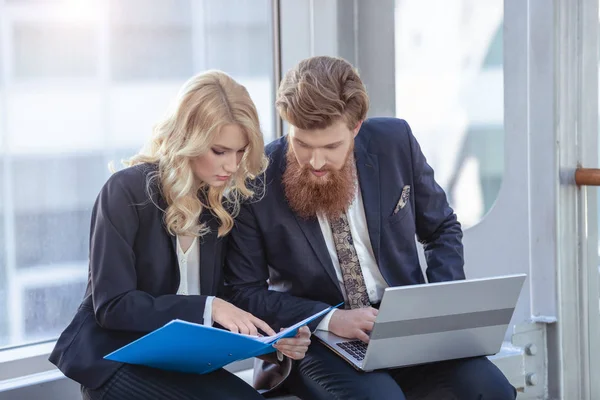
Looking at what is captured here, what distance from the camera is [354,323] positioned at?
2.47 meters

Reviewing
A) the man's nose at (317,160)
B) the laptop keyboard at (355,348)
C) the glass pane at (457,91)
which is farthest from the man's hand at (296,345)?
the glass pane at (457,91)

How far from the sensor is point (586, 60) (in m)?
3.27

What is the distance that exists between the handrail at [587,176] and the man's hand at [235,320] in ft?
4.93

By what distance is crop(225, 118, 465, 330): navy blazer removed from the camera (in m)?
2.62

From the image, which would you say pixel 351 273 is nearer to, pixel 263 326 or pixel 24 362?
pixel 263 326

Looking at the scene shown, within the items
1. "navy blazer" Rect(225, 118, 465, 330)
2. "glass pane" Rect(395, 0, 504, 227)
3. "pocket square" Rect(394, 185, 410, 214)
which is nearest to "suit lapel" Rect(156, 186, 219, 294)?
"navy blazer" Rect(225, 118, 465, 330)

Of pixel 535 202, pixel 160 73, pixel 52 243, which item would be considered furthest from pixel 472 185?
→ pixel 52 243

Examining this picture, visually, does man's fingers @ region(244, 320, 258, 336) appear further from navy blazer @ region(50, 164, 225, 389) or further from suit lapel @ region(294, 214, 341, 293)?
suit lapel @ region(294, 214, 341, 293)

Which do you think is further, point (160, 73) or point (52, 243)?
point (160, 73)

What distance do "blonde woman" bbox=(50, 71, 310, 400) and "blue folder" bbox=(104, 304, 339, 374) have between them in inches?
3.0

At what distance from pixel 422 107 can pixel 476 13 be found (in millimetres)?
433

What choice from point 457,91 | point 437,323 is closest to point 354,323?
point 437,323

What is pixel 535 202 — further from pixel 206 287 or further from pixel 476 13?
pixel 206 287

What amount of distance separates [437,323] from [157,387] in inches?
29.3
